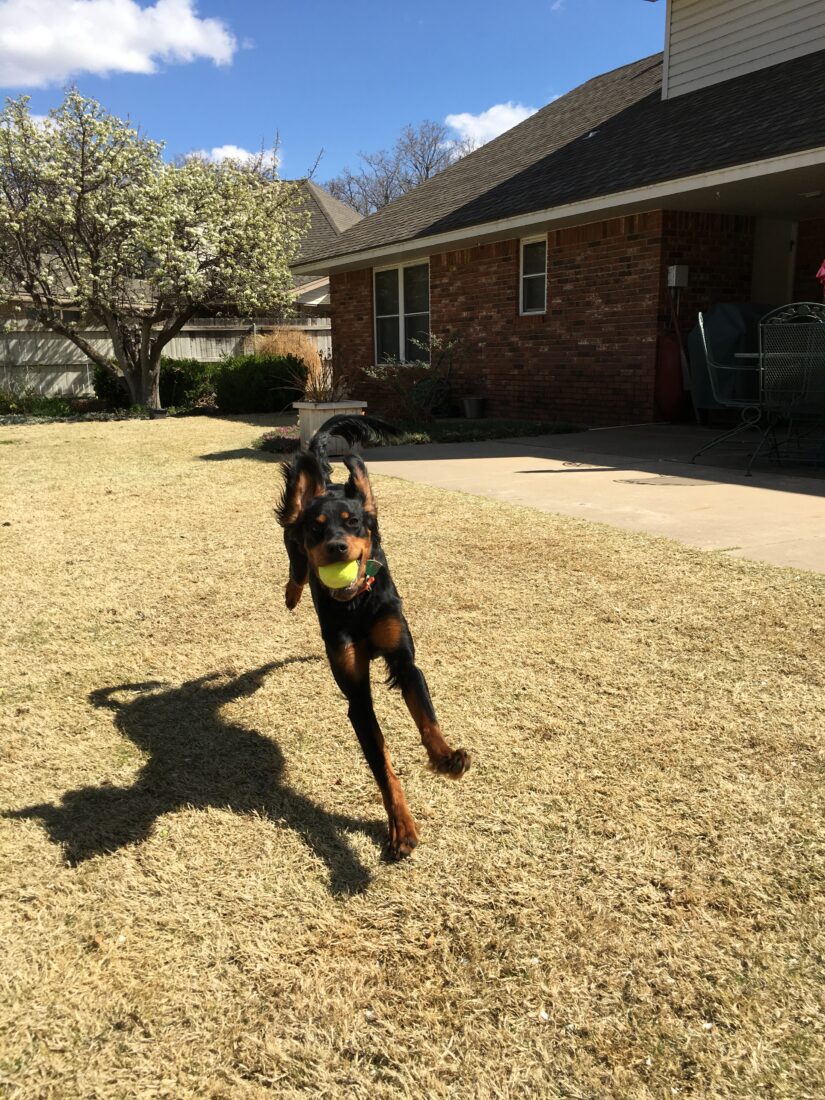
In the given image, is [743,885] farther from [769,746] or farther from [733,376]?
[733,376]

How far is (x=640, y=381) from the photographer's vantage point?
11.2 m

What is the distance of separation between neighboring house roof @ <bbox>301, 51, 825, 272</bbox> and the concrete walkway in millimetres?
3128

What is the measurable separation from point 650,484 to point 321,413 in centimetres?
381

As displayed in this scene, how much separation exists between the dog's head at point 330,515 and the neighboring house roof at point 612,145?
769cm

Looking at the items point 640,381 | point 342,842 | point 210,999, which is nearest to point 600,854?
point 342,842

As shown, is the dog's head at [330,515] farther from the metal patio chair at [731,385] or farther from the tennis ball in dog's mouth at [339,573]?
the metal patio chair at [731,385]

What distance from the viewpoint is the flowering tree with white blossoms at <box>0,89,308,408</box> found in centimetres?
1633

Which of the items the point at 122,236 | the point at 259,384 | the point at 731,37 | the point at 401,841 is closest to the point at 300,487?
the point at 401,841

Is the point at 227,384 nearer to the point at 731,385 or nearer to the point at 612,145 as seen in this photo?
the point at 612,145

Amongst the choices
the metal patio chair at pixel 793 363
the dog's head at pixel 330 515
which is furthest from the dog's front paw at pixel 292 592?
the metal patio chair at pixel 793 363

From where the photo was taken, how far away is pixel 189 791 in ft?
8.13

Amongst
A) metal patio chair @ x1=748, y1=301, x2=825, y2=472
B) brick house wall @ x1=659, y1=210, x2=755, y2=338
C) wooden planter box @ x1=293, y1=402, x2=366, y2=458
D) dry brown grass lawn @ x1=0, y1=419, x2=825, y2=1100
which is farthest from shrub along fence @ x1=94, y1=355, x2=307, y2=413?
dry brown grass lawn @ x1=0, y1=419, x2=825, y2=1100

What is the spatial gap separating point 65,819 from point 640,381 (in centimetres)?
1026

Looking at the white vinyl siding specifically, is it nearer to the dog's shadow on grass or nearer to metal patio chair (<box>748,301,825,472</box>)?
metal patio chair (<box>748,301,825,472</box>)
